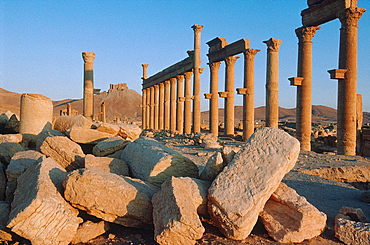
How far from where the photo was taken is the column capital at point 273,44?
17641mm

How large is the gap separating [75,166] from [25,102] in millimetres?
4770

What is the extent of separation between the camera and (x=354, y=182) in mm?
9375

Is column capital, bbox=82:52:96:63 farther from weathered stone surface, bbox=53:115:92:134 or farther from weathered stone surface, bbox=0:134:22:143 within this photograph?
weathered stone surface, bbox=0:134:22:143

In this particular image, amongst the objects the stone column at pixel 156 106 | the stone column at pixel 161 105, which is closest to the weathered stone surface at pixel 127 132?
the stone column at pixel 161 105

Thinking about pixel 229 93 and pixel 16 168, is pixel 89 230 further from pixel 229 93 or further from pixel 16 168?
pixel 229 93

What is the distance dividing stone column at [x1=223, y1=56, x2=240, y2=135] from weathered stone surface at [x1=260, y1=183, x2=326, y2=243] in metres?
16.7

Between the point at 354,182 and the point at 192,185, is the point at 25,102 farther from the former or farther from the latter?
the point at 354,182

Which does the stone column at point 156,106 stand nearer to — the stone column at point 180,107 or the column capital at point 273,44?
the stone column at point 180,107

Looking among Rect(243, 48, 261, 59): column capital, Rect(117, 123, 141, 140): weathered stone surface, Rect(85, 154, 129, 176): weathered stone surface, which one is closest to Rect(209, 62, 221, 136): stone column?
Rect(243, 48, 261, 59): column capital

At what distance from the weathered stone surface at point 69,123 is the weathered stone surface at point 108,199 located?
5.40 meters

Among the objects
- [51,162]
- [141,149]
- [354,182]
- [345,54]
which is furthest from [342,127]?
[51,162]

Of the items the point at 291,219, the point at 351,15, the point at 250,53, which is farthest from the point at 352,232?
the point at 250,53

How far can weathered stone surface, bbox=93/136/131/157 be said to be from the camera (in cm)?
744

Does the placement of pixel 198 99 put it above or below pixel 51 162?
above
